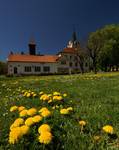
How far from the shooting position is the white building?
2810 inches

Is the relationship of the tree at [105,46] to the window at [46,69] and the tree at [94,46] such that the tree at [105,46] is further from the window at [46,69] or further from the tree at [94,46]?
the window at [46,69]

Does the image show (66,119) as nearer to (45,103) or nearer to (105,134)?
(105,134)

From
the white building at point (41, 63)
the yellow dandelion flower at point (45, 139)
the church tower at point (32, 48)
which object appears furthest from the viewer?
the church tower at point (32, 48)

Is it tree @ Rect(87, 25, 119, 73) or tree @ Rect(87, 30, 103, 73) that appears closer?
tree @ Rect(87, 30, 103, 73)

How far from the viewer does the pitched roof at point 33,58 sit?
71925 millimetres

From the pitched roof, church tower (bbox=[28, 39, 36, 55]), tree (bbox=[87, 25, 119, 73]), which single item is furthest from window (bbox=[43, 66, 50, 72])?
tree (bbox=[87, 25, 119, 73])

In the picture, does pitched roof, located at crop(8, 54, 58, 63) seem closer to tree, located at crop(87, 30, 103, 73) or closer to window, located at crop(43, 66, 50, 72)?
window, located at crop(43, 66, 50, 72)

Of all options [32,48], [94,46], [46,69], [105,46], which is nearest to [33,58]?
[46,69]

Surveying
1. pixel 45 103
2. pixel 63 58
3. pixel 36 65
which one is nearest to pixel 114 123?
pixel 45 103

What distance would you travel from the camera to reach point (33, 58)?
75250mm

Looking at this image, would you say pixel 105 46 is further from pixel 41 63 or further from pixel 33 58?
pixel 33 58

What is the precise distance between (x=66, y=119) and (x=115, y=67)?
272 ft

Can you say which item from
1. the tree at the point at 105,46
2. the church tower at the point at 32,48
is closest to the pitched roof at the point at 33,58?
the church tower at the point at 32,48

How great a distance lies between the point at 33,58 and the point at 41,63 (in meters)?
3.12
